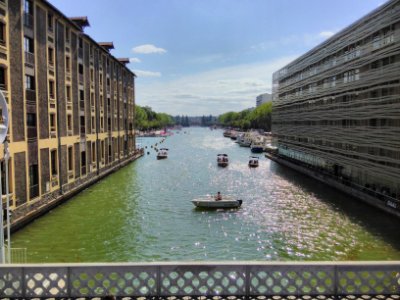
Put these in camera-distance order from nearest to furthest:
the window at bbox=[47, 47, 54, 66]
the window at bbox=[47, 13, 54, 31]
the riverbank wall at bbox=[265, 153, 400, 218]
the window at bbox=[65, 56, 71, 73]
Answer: the riverbank wall at bbox=[265, 153, 400, 218], the window at bbox=[47, 13, 54, 31], the window at bbox=[47, 47, 54, 66], the window at bbox=[65, 56, 71, 73]

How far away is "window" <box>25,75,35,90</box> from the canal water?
A: 404 inches

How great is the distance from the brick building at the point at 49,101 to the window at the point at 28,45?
0.08m

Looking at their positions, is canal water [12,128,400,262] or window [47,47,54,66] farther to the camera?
window [47,47,54,66]

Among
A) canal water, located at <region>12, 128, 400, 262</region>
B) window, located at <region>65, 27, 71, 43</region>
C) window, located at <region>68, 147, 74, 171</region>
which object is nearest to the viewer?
canal water, located at <region>12, 128, 400, 262</region>

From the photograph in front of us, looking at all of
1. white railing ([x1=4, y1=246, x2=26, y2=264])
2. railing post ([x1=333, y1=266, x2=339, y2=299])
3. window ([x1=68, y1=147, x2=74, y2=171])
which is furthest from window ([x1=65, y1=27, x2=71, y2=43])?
railing post ([x1=333, y1=266, x2=339, y2=299])

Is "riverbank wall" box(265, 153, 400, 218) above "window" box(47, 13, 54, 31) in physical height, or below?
below

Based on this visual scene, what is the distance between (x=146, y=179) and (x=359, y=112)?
2873 centimetres

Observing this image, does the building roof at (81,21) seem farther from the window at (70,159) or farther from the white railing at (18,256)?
the white railing at (18,256)

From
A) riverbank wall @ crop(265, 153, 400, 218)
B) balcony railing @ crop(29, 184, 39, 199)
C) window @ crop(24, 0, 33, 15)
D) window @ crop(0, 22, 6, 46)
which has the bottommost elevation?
riverbank wall @ crop(265, 153, 400, 218)

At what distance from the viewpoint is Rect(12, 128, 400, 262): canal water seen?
2197 centimetres

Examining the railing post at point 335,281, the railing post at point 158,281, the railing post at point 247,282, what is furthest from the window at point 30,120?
the railing post at point 335,281

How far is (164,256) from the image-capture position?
2158 cm

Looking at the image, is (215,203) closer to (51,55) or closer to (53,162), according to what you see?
(53,162)

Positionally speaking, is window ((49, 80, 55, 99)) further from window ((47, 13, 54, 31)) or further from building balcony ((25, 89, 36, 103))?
window ((47, 13, 54, 31))
